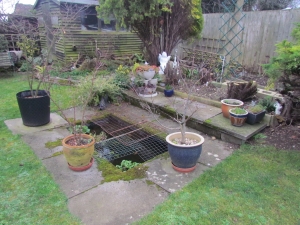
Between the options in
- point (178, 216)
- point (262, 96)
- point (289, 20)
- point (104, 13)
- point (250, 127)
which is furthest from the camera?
point (104, 13)

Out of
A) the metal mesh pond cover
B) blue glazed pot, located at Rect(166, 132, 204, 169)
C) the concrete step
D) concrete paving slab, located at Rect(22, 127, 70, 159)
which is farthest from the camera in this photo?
the concrete step

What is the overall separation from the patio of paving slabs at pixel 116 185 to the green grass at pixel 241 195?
124 millimetres

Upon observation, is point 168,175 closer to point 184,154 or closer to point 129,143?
point 184,154

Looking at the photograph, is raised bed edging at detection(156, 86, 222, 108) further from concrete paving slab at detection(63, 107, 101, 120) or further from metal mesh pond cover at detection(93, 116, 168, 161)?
concrete paving slab at detection(63, 107, 101, 120)

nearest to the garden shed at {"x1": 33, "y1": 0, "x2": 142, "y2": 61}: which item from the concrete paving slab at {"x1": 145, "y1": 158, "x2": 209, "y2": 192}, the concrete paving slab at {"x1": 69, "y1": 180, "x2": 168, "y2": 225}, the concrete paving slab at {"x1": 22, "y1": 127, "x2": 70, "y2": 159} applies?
the concrete paving slab at {"x1": 22, "y1": 127, "x2": 70, "y2": 159}

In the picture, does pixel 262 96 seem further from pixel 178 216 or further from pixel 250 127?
pixel 178 216

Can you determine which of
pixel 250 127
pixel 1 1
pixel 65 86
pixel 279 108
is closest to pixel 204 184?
pixel 250 127

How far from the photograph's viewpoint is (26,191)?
7.57 feet

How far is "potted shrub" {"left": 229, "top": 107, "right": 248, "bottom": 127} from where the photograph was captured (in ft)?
11.1

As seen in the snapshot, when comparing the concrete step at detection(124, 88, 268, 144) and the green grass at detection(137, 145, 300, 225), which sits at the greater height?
the concrete step at detection(124, 88, 268, 144)

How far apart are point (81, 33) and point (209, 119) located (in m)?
6.69

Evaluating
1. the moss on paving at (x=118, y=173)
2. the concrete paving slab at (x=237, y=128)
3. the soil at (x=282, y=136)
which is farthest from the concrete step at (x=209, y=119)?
the moss on paving at (x=118, y=173)

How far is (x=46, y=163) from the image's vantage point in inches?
111

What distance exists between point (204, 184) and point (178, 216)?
568mm
